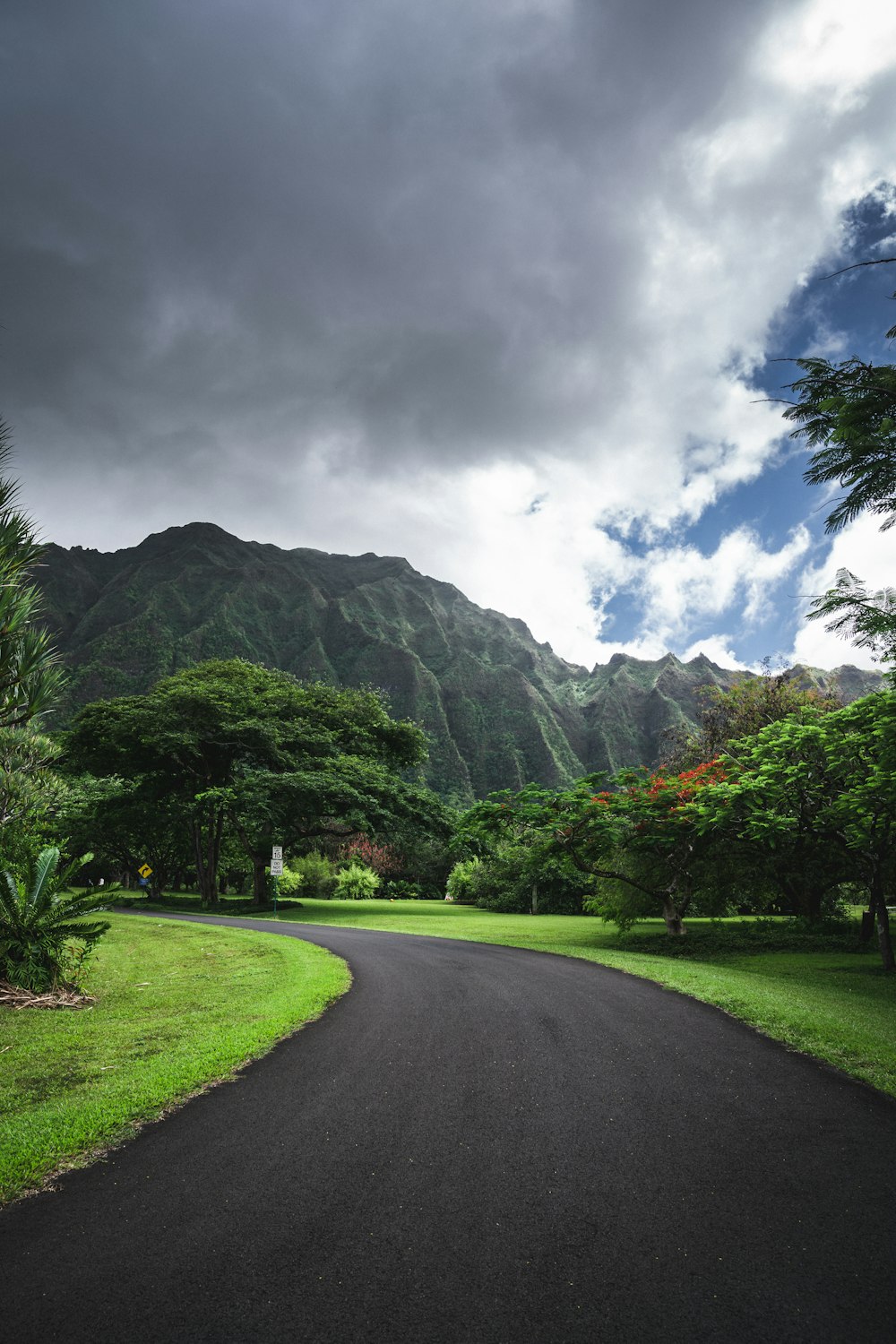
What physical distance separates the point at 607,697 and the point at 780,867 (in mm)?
129415

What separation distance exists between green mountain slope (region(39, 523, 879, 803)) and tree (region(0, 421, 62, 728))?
94958 mm

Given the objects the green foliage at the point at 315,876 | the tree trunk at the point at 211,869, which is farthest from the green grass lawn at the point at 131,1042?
the green foliage at the point at 315,876

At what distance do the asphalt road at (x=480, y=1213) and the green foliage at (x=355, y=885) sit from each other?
130 ft

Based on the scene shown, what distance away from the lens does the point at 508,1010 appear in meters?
8.77

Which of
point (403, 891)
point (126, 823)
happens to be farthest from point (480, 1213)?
point (403, 891)

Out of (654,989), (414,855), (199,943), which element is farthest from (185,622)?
(654,989)

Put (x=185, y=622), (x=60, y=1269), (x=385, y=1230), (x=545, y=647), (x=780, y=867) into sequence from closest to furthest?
(x=60, y=1269) < (x=385, y=1230) < (x=780, y=867) < (x=185, y=622) < (x=545, y=647)

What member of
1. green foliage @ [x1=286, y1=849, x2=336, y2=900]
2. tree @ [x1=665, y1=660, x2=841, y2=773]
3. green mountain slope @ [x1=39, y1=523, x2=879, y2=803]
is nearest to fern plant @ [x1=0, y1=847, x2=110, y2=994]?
tree @ [x1=665, y1=660, x2=841, y2=773]

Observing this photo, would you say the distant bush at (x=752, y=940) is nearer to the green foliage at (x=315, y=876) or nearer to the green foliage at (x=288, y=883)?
the green foliage at (x=288, y=883)

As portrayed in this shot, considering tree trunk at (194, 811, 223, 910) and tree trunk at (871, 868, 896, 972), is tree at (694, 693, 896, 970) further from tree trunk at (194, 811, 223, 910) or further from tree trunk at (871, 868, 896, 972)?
tree trunk at (194, 811, 223, 910)

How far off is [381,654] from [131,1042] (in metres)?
129

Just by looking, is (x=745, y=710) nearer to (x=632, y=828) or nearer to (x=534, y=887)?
(x=534, y=887)

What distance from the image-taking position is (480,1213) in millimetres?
3580

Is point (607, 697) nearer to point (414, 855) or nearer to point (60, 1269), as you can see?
point (414, 855)
